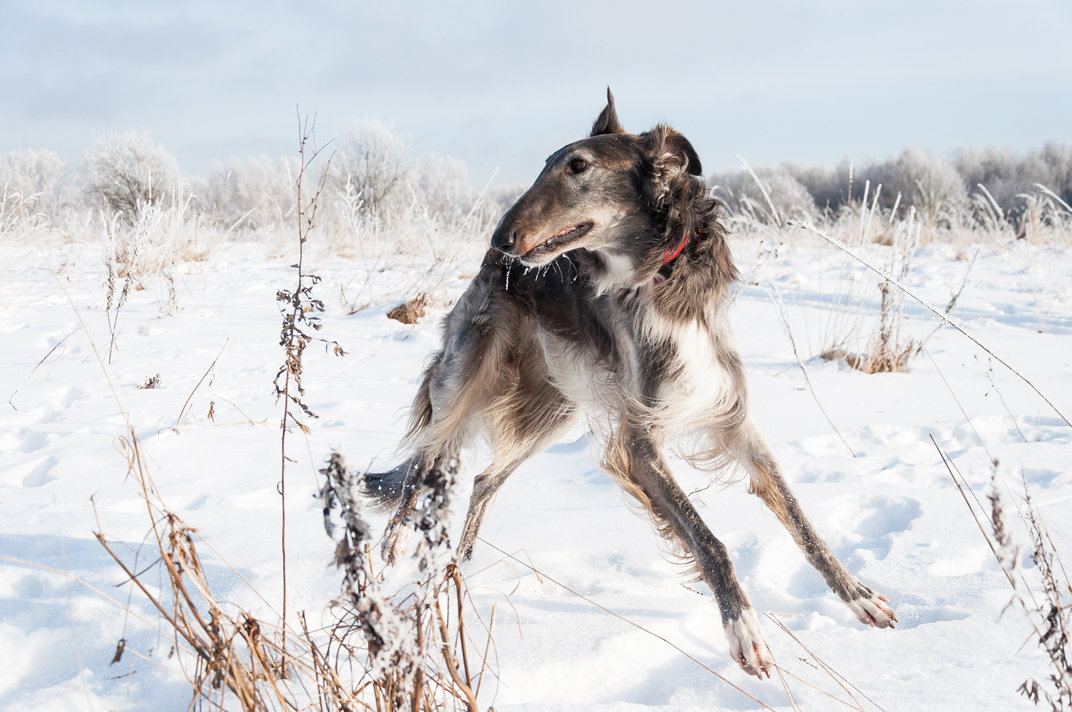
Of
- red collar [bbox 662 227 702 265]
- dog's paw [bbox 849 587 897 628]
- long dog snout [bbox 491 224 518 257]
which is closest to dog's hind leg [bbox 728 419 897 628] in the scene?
dog's paw [bbox 849 587 897 628]

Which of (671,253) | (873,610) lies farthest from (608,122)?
(873,610)

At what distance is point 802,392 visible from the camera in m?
4.53

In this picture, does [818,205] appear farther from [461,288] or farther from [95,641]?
[95,641]

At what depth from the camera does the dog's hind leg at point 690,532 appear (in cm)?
191

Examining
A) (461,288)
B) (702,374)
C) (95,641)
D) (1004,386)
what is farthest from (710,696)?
(461,288)

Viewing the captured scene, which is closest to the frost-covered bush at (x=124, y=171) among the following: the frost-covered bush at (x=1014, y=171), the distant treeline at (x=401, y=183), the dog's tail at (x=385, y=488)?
the distant treeline at (x=401, y=183)

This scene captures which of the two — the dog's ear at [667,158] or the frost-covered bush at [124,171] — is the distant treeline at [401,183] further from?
the dog's ear at [667,158]

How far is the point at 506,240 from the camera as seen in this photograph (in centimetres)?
254

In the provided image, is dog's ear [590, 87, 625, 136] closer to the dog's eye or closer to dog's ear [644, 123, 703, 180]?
dog's ear [644, 123, 703, 180]

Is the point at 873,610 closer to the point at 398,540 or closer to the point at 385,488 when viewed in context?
the point at 398,540

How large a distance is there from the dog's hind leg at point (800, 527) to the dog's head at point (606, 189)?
0.89m

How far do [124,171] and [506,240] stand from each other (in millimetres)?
19868

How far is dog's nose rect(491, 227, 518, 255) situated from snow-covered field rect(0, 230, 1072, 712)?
86 centimetres

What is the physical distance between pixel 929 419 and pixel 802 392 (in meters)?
0.81
